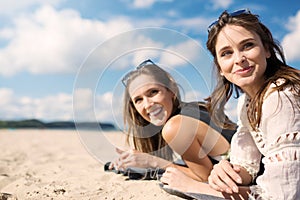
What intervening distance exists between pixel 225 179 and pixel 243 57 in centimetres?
63

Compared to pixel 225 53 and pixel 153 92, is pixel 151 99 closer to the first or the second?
pixel 153 92

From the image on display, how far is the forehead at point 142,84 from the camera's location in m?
2.87

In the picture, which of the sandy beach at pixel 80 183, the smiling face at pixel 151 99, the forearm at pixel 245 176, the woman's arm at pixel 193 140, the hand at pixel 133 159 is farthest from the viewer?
the hand at pixel 133 159

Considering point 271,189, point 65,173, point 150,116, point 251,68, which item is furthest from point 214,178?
point 65,173

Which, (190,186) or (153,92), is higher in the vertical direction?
(153,92)

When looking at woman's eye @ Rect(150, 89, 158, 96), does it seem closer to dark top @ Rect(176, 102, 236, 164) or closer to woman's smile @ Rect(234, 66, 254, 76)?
dark top @ Rect(176, 102, 236, 164)

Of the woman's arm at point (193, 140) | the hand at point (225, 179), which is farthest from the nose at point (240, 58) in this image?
the woman's arm at point (193, 140)

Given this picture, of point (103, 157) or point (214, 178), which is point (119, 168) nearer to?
point (103, 157)

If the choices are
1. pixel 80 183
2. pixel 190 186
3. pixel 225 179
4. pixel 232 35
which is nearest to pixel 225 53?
pixel 232 35

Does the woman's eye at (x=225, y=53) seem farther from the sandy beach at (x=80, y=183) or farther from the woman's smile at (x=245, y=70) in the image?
the sandy beach at (x=80, y=183)

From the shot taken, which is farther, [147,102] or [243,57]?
[147,102]

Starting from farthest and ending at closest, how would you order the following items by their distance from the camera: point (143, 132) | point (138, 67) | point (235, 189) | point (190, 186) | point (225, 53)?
point (143, 132) < point (138, 67) < point (190, 186) < point (225, 53) < point (235, 189)

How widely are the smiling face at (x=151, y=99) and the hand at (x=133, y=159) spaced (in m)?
0.28

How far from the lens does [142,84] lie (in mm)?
2887
